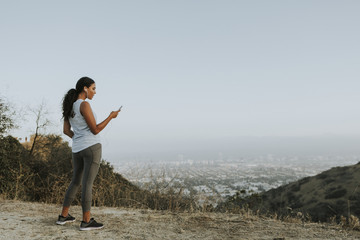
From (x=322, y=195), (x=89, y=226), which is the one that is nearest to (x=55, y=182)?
(x=89, y=226)

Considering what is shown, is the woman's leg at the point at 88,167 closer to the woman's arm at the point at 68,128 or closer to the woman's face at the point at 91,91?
the woman's arm at the point at 68,128

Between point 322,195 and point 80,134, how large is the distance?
90.5 ft

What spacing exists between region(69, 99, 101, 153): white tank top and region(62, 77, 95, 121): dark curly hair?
0.38ft

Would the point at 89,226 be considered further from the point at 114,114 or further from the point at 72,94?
the point at 72,94

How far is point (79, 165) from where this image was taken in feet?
12.2

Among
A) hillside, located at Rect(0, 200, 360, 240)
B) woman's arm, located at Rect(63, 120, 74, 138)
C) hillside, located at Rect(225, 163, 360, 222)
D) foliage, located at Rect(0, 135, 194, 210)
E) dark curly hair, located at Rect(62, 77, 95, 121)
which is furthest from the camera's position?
hillside, located at Rect(225, 163, 360, 222)

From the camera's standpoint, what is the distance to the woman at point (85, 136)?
3.48 m

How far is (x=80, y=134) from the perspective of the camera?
354 cm

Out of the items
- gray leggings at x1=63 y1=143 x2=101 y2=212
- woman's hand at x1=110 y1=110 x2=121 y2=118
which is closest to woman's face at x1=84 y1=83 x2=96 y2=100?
woman's hand at x1=110 y1=110 x2=121 y2=118

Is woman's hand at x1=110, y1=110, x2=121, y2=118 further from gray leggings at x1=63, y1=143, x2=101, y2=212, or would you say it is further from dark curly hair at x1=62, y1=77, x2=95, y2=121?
dark curly hair at x1=62, y1=77, x2=95, y2=121

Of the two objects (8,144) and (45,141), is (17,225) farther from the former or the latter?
(45,141)

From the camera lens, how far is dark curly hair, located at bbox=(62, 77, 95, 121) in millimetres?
3672

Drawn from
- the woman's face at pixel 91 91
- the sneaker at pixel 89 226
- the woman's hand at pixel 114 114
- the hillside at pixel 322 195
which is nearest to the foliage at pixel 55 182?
the sneaker at pixel 89 226

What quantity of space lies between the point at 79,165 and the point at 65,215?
812mm
